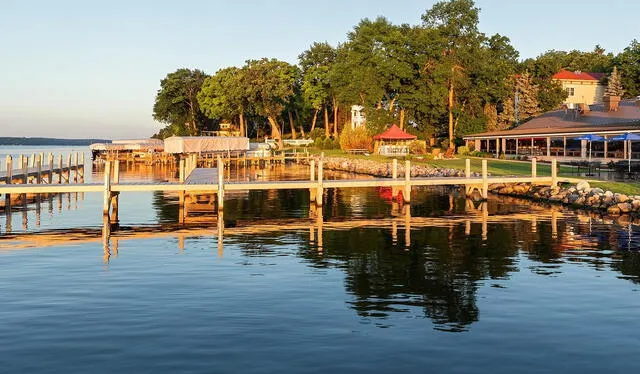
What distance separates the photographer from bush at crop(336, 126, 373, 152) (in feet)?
266

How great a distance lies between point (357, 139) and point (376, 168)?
2116cm

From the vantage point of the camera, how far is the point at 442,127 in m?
86.2

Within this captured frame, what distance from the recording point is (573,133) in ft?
169

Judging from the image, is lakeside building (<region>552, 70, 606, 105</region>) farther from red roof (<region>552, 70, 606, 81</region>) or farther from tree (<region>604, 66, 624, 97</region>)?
tree (<region>604, 66, 624, 97</region>)

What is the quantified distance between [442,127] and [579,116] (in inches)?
1008

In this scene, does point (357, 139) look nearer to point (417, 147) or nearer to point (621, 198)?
point (417, 147)

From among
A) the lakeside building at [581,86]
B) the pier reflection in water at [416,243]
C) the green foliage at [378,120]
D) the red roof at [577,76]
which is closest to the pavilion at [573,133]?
the green foliage at [378,120]

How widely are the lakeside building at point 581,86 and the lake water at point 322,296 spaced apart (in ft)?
211

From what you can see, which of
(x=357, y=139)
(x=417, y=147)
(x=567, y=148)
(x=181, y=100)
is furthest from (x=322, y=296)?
(x=181, y=100)

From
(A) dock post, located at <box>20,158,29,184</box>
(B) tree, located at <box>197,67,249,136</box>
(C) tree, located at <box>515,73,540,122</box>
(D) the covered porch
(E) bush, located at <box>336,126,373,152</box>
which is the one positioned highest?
(B) tree, located at <box>197,67,249,136</box>

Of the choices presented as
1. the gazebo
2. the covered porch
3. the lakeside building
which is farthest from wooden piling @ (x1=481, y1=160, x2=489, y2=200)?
the lakeside building

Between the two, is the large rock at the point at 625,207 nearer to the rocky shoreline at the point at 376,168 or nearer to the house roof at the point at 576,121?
the rocky shoreline at the point at 376,168

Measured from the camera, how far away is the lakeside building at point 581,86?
291 ft

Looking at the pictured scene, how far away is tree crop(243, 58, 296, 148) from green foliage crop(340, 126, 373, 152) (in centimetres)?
2188
